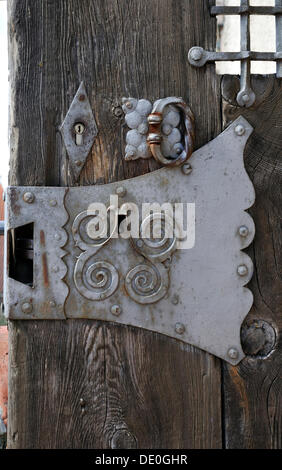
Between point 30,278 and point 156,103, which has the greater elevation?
point 156,103

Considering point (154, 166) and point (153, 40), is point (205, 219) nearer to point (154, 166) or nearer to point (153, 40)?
point (154, 166)

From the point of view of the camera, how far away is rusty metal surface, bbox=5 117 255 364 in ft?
3.82

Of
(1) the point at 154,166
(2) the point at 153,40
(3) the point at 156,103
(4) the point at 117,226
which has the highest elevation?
(2) the point at 153,40

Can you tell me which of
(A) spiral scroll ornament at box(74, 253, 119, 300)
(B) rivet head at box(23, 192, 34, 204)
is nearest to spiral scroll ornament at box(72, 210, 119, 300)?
(A) spiral scroll ornament at box(74, 253, 119, 300)

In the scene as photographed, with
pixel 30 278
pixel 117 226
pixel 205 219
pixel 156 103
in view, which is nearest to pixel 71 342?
pixel 30 278

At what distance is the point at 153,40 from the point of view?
3.95 feet

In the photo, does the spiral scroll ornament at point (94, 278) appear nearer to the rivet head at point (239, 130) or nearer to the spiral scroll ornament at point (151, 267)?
the spiral scroll ornament at point (151, 267)

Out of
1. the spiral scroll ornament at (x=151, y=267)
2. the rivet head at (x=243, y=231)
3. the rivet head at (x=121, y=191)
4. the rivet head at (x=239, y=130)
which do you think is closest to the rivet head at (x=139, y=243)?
the spiral scroll ornament at (x=151, y=267)

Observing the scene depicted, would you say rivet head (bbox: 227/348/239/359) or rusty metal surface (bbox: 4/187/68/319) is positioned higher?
rusty metal surface (bbox: 4/187/68/319)

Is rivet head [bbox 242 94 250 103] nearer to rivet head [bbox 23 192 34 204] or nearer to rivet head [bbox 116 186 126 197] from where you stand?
rivet head [bbox 116 186 126 197]

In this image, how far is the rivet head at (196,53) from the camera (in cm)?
120

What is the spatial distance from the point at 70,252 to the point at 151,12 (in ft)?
1.86

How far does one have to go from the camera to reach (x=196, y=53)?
1199 mm

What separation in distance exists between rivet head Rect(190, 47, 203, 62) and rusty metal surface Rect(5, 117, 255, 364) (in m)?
0.17
